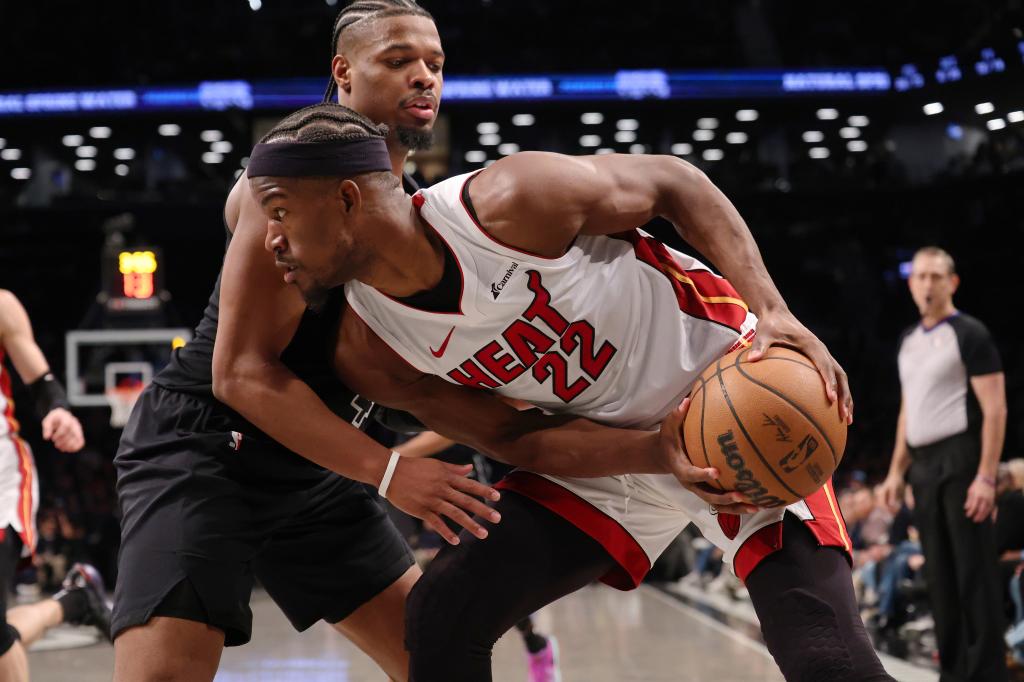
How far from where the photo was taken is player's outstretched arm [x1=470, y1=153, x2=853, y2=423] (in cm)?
225

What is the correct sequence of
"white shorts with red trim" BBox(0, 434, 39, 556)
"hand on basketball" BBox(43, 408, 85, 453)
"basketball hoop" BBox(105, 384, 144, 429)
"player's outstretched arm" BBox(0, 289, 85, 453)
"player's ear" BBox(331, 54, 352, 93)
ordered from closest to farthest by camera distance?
"player's ear" BBox(331, 54, 352, 93)
"white shorts with red trim" BBox(0, 434, 39, 556)
"hand on basketball" BBox(43, 408, 85, 453)
"player's outstretched arm" BBox(0, 289, 85, 453)
"basketball hoop" BBox(105, 384, 144, 429)

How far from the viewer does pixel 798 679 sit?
7.13ft

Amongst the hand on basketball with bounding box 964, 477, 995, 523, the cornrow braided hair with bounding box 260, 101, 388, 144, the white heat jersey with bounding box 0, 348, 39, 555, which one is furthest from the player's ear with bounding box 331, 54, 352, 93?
the hand on basketball with bounding box 964, 477, 995, 523

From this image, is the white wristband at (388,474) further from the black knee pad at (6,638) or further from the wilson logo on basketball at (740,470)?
the black knee pad at (6,638)

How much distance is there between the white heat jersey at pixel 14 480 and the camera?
3.83 m

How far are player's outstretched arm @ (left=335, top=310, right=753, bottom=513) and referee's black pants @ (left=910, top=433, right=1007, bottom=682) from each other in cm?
304

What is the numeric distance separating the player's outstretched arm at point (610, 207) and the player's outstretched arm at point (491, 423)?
1.28 ft

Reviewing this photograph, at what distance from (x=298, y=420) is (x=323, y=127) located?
0.63 metres

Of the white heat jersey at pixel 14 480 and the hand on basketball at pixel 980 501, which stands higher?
the white heat jersey at pixel 14 480

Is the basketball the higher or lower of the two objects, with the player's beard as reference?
lower

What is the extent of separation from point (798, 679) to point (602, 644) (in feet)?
14.6

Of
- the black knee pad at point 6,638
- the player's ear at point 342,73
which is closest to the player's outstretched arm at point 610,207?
the player's ear at point 342,73

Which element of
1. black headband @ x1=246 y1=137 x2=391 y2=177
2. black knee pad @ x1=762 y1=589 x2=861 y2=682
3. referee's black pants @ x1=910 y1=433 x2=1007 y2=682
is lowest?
referee's black pants @ x1=910 y1=433 x2=1007 y2=682

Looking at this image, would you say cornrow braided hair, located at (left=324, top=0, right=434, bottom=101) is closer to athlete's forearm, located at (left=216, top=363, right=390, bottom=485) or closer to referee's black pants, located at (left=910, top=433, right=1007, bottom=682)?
athlete's forearm, located at (left=216, top=363, right=390, bottom=485)
